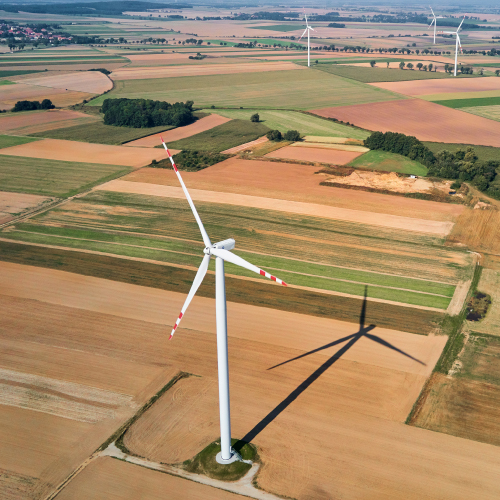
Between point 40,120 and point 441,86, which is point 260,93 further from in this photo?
point 40,120

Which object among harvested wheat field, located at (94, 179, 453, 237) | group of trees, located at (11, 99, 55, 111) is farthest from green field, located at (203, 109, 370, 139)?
harvested wheat field, located at (94, 179, 453, 237)

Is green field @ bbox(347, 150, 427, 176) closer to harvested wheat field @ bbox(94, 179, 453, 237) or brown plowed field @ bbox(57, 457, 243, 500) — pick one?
harvested wheat field @ bbox(94, 179, 453, 237)

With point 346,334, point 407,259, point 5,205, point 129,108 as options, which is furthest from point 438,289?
point 129,108

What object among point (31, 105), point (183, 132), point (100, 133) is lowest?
point (100, 133)

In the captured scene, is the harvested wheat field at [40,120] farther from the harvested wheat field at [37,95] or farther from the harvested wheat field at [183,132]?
the harvested wheat field at [183,132]

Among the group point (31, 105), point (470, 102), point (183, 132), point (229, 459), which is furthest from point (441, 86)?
point (229, 459)
